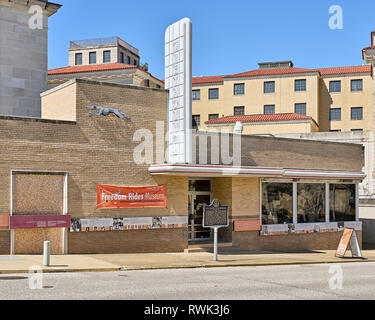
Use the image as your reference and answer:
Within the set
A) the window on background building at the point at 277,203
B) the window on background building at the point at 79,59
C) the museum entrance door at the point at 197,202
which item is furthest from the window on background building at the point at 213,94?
the museum entrance door at the point at 197,202

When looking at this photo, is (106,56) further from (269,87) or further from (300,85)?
(300,85)

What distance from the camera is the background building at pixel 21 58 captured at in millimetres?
29359

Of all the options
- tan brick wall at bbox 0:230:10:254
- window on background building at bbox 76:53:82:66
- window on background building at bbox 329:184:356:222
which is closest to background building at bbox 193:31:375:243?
window on background building at bbox 76:53:82:66

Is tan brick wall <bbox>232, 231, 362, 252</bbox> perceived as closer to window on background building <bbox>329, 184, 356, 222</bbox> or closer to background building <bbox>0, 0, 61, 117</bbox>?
window on background building <bbox>329, 184, 356, 222</bbox>

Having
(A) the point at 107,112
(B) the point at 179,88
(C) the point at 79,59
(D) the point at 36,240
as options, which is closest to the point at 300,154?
(B) the point at 179,88

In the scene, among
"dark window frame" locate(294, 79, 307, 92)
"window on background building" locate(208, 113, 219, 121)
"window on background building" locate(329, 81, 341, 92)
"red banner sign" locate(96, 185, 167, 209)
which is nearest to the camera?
"red banner sign" locate(96, 185, 167, 209)

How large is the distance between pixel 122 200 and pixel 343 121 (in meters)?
Result: 54.2

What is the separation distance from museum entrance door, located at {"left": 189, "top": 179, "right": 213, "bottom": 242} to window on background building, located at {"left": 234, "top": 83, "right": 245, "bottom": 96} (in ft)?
150

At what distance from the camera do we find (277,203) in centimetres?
2850

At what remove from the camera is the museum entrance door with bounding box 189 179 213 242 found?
27.2m

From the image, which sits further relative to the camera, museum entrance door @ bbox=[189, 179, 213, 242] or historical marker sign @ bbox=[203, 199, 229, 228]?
museum entrance door @ bbox=[189, 179, 213, 242]

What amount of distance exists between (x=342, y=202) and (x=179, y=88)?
12932 millimetres

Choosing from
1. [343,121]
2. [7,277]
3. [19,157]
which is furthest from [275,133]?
[7,277]

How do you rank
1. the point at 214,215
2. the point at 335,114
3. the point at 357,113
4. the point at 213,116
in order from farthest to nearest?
the point at 213,116 < the point at 335,114 < the point at 357,113 < the point at 214,215
